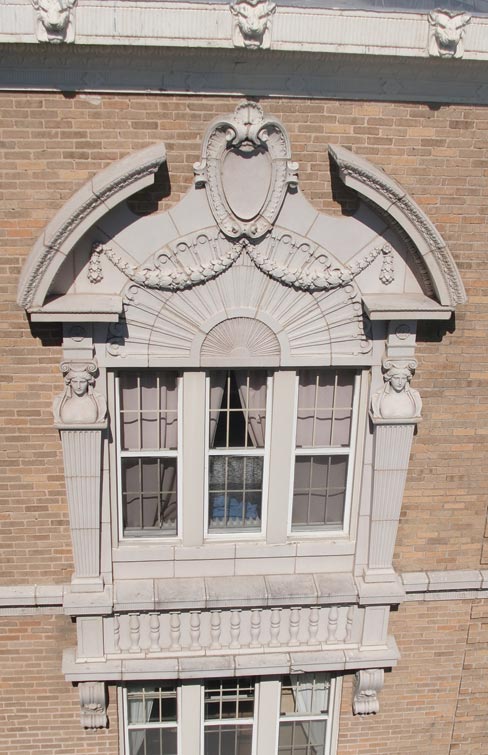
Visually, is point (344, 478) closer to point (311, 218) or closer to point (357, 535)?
point (357, 535)

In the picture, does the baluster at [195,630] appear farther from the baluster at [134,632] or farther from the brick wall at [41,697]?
the brick wall at [41,697]

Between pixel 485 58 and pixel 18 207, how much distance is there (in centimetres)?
429

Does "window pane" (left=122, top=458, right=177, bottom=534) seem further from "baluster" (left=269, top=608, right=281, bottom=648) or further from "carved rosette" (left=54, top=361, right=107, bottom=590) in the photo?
"baluster" (left=269, top=608, right=281, bottom=648)

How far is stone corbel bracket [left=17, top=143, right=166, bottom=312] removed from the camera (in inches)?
254

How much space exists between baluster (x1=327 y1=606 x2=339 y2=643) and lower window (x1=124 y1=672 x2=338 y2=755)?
0.76 metres

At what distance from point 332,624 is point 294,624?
0.42 metres

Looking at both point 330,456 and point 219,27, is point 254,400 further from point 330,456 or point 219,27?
point 219,27

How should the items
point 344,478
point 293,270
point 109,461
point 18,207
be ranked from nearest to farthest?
point 18,207 < point 293,270 < point 109,461 < point 344,478

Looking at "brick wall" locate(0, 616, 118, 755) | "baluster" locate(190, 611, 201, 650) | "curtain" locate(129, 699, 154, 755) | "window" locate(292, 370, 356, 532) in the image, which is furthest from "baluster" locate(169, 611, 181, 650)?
"window" locate(292, 370, 356, 532)

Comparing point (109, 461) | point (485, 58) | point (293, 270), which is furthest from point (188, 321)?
point (485, 58)

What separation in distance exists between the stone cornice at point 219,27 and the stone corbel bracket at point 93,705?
645 cm

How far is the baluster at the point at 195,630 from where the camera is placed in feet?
26.3

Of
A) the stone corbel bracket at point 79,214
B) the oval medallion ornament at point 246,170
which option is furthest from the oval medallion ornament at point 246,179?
the stone corbel bracket at point 79,214

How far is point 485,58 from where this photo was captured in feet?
21.4
